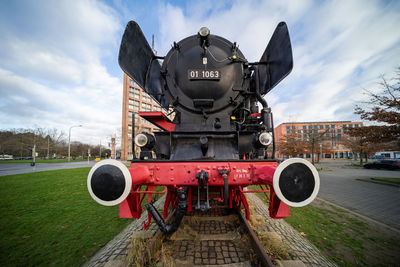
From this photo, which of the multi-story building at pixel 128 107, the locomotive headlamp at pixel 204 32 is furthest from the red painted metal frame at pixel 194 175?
the multi-story building at pixel 128 107

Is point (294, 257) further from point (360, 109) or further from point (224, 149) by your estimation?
point (360, 109)

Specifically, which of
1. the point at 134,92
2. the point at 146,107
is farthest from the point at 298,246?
the point at 134,92

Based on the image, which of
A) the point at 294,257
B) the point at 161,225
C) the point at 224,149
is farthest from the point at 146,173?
the point at 294,257

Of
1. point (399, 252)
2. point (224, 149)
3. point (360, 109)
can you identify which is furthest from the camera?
point (360, 109)

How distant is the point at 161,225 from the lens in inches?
86.5

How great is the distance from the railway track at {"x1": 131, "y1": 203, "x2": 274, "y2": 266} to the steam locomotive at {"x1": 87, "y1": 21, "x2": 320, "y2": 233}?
1.20 ft

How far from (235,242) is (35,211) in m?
5.11

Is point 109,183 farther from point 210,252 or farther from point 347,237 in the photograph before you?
point 347,237

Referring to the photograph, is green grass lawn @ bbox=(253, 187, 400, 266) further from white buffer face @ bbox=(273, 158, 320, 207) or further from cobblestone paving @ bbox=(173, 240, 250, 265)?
white buffer face @ bbox=(273, 158, 320, 207)

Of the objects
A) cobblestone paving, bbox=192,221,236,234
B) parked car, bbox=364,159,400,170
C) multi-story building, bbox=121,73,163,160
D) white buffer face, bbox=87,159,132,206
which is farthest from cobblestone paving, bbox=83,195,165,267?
multi-story building, bbox=121,73,163,160

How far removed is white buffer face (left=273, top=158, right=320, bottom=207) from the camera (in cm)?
140

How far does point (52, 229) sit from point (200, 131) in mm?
3653

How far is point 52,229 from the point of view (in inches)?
128

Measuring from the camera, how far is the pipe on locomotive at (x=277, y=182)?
55.0 inches
